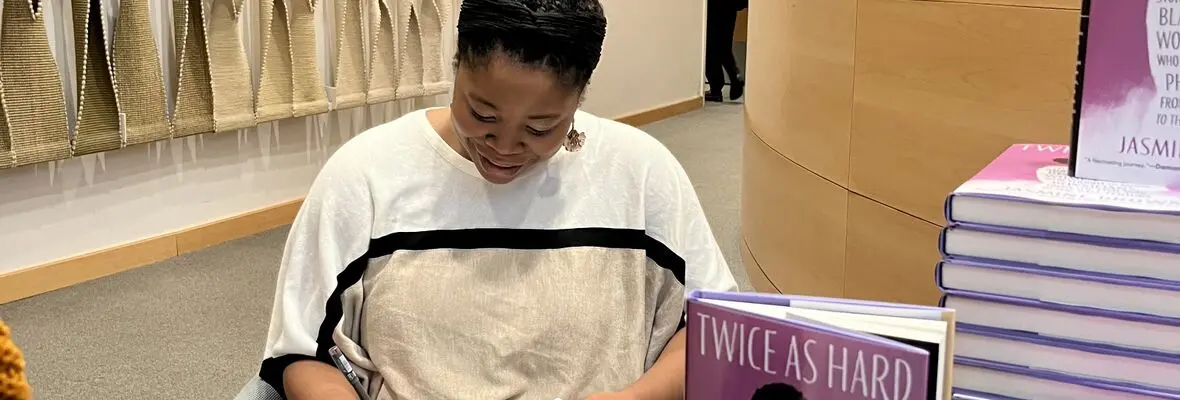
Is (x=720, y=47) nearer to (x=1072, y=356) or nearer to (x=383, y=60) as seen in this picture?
(x=383, y=60)

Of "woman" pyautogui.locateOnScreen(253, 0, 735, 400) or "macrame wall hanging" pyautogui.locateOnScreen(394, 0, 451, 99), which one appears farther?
"macrame wall hanging" pyautogui.locateOnScreen(394, 0, 451, 99)

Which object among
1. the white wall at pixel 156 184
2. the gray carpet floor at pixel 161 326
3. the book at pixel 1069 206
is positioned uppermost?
the book at pixel 1069 206

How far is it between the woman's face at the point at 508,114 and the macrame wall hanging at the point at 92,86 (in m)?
2.37

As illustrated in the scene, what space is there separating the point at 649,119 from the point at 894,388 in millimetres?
5925

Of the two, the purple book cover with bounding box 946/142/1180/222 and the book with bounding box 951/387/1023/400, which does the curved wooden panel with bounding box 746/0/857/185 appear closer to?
the purple book cover with bounding box 946/142/1180/222

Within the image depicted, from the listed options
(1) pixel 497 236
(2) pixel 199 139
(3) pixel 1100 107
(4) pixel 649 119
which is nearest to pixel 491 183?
(1) pixel 497 236

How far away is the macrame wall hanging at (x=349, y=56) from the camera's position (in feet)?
13.1

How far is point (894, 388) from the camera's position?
1.93 feet

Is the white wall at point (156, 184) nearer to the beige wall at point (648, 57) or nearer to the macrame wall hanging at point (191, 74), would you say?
the macrame wall hanging at point (191, 74)

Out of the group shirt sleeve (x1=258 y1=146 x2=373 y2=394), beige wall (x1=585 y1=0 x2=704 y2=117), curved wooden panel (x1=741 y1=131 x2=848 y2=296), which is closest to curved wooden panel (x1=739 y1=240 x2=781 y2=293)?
curved wooden panel (x1=741 y1=131 x2=848 y2=296)

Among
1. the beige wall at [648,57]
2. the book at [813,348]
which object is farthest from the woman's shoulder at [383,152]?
the beige wall at [648,57]

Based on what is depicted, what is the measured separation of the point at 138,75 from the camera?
3273mm

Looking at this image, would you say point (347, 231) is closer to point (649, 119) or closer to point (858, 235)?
point (858, 235)

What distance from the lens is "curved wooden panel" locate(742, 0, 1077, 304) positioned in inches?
71.4
